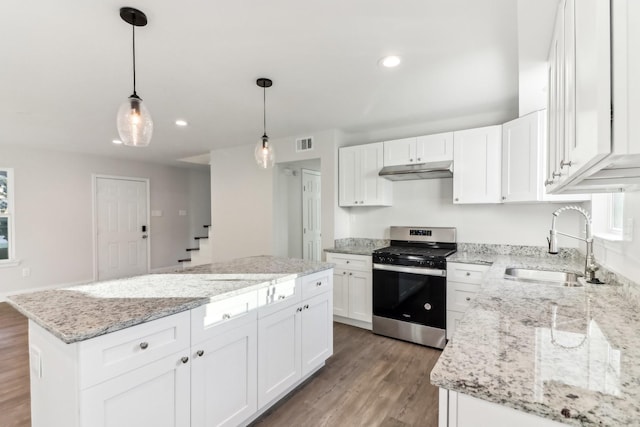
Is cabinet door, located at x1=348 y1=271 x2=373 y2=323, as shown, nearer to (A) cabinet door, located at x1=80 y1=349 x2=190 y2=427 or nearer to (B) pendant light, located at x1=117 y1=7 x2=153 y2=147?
(A) cabinet door, located at x1=80 y1=349 x2=190 y2=427

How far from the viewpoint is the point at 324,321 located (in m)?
2.52

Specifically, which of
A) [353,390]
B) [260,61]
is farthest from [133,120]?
[353,390]

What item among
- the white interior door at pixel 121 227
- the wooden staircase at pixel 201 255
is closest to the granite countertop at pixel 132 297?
the wooden staircase at pixel 201 255

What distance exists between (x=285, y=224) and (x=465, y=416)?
408 cm

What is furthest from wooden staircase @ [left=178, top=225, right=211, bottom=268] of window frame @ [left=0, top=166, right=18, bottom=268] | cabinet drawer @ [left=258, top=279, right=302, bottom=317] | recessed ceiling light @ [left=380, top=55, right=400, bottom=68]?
recessed ceiling light @ [left=380, top=55, right=400, bottom=68]

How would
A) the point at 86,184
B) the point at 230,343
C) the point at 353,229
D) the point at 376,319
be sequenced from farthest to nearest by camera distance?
the point at 86,184 < the point at 353,229 < the point at 376,319 < the point at 230,343

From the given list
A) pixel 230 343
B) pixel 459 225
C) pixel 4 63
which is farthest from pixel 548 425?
pixel 4 63

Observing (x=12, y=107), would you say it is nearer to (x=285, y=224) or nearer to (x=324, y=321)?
(x=285, y=224)

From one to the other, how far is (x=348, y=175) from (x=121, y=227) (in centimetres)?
484

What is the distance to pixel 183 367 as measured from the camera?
150cm

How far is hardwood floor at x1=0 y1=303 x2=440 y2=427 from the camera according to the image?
2.01 metres

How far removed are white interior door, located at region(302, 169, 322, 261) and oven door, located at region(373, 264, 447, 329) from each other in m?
2.22

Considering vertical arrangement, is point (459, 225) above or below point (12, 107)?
below

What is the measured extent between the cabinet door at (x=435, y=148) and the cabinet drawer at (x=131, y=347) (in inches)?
110
